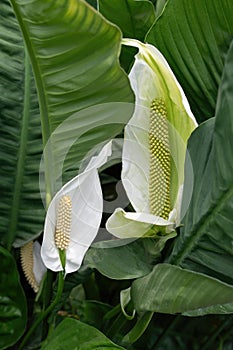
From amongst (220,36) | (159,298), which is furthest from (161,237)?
A: (220,36)

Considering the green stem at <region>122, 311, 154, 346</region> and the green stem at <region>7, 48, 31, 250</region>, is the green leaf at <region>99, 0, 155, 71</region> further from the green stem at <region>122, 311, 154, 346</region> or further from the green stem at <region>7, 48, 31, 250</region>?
the green stem at <region>122, 311, 154, 346</region>

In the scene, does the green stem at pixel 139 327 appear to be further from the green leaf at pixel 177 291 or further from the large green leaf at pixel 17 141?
the large green leaf at pixel 17 141

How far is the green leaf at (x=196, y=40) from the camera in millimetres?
530

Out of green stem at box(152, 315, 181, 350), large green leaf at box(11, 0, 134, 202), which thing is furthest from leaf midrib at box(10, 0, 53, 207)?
green stem at box(152, 315, 181, 350)

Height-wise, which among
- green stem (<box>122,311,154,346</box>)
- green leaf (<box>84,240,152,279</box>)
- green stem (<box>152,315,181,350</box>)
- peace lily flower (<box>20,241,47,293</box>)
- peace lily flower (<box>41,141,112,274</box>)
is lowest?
green stem (<box>152,315,181,350</box>)

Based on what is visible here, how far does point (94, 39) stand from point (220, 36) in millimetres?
153

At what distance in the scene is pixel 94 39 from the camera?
43 cm

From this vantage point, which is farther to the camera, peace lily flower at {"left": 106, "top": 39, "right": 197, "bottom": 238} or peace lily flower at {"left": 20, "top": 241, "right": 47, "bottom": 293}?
peace lily flower at {"left": 20, "top": 241, "right": 47, "bottom": 293}

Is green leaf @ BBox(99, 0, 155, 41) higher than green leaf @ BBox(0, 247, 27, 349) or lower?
higher

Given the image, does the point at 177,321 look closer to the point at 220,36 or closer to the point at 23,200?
the point at 23,200

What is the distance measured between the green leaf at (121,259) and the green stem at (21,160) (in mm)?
137

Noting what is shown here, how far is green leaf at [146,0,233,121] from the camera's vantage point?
530mm

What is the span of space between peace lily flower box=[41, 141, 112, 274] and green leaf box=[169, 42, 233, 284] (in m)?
0.07

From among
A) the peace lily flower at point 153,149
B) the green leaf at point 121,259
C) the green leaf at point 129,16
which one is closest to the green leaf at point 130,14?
the green leaf at point 129,16
